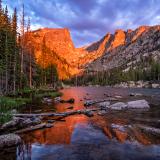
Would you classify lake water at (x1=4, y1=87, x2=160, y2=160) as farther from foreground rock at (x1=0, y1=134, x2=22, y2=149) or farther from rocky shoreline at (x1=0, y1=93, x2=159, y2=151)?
rocky shoreline at (x1=0, y1=93, x2=159, y2=151)

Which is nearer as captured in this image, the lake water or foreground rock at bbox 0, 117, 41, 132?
the lake water

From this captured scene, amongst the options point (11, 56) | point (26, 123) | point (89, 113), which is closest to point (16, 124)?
point (26, 123)

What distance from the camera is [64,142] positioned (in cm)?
1463

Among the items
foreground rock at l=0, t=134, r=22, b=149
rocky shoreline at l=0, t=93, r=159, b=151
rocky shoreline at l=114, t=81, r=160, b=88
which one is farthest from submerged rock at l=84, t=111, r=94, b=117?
rocky shoreline at l=114, t=81, r=160, b=88

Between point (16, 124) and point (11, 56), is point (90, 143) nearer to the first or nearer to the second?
point (16, 124)

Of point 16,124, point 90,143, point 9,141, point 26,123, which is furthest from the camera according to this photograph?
point 26,123

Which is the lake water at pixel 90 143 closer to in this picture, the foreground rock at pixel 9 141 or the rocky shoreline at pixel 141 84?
the foreground rock at pixel 9 141

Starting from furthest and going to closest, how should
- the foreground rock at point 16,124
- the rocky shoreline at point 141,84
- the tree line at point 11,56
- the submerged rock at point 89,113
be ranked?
the rocky shoreline at point 141,84
the tree line at point 11,56
the submerged rock at point 89,113
the foreground rock at point 16,124

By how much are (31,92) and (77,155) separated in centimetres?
3329

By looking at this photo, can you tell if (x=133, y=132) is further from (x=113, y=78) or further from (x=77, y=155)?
(x=113, y=78)

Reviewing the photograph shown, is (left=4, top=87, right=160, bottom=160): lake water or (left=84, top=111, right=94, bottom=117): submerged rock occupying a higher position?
(left=84, top=111, right=94, bottom=117): submerged rock

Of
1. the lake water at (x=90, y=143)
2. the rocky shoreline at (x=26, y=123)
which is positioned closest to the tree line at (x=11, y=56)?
the rocky shoreline at (x=26, y=123)

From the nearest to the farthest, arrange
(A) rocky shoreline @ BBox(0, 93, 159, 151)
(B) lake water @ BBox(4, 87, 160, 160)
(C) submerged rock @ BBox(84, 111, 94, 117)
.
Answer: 1. (B) lake water @ BBox(4, 87, 160, 160)
2. (A) rocky shoreline @ BBox(0, 93, 159, 151)
3. (C) submerged rock @ BBox(84, 111, 94, 117)

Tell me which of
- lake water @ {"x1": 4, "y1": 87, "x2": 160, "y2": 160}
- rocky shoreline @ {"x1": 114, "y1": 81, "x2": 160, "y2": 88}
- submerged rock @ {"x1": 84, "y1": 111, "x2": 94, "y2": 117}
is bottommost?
lake water @ {"x1": 4, "y1": 87, "x2": 160, "y2": 160}
